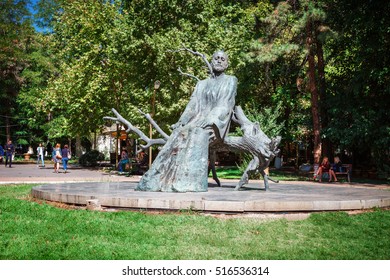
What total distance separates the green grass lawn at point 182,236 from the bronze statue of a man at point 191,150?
1941mm

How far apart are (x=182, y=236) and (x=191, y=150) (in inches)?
140

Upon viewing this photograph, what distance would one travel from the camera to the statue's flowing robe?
9742 mm

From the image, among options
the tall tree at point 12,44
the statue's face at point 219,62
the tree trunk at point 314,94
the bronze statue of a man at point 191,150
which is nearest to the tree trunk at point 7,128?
the tall tree at point 12,44

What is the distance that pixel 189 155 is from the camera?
9.74 metres

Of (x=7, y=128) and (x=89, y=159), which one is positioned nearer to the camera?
(x=89, y=159)

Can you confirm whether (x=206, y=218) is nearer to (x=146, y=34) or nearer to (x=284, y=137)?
(x=146, y=34)

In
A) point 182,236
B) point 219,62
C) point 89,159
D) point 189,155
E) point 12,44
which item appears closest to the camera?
point 182,236

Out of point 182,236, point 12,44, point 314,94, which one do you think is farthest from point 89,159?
point 182,236

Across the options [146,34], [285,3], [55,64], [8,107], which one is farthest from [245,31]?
[8,107]

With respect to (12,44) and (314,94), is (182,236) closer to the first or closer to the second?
(314,94)

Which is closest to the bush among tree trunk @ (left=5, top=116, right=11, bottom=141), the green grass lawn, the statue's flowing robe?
tree trunk @ (left=5, top=116, right=11, bottom=141)

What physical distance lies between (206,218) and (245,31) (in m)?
21.2

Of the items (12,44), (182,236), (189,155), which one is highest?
(12,44)

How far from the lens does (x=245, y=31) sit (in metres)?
27.0
